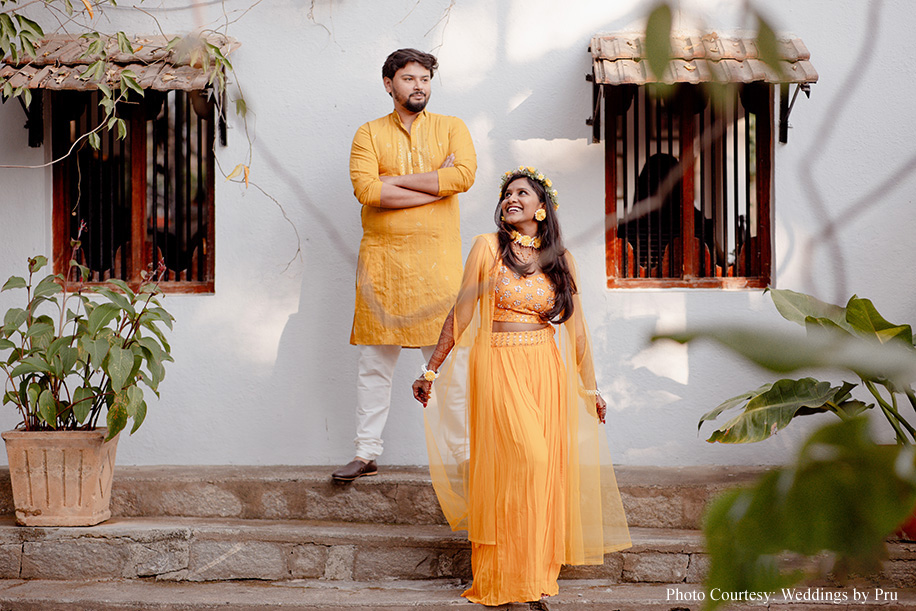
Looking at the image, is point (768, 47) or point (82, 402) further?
point (82, 402)

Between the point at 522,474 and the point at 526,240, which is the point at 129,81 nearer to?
the point at 526,240

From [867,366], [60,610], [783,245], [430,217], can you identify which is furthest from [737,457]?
[867,366]

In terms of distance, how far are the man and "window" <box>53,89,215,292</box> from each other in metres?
1.04

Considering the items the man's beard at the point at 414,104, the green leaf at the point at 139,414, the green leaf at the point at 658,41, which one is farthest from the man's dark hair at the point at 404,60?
the green leaf at the point at 658,41

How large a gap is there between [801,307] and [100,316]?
281cm

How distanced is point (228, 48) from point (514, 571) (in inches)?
107

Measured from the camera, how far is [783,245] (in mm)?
4125

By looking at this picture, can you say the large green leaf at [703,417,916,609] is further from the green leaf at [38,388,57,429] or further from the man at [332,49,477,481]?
the green leaf at [38,388,57,429]

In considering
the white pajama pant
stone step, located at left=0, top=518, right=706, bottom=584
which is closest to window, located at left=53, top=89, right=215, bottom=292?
the white pajama pant

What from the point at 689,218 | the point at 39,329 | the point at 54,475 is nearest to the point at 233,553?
the point at 54,475

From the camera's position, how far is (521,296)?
10.9 feet

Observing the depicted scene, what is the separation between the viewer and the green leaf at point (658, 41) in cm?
32

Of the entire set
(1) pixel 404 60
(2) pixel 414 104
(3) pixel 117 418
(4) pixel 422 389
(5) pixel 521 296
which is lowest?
(3) pixel 117 418

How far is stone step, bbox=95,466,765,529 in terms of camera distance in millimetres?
3715
